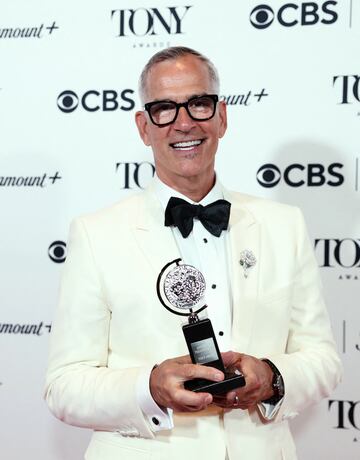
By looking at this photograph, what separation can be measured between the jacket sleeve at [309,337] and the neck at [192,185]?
24 cm

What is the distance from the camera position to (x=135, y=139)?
2.52 metres

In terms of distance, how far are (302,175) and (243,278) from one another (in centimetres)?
85

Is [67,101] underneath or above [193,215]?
above

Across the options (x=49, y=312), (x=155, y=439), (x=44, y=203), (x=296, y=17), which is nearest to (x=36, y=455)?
(x=49, y=312)

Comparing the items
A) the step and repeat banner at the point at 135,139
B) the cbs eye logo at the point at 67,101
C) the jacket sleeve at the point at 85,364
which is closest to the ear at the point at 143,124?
the jacket sleeve at the point at 85,364

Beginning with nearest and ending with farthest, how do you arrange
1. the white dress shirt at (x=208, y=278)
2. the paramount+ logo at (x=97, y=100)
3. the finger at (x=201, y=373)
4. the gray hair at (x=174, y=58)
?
the finger at (x=201, y=373) → the white dress shirt at (x=208, y=278) → the gray hair at (x=174, y=58) → the paramount+ logo at (x=97, y=100)

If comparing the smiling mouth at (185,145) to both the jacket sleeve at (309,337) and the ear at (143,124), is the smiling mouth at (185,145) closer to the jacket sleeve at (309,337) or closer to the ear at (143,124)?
the ear at (143,124)

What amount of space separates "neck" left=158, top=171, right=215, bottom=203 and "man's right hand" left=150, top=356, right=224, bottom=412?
449 mm

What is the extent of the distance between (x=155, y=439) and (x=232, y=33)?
4.63ft

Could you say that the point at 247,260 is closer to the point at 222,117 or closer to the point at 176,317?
the point at 176,317

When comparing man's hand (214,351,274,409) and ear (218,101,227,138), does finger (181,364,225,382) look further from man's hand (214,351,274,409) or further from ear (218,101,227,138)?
ear (218,101,227,138)

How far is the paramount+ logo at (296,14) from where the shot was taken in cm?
238

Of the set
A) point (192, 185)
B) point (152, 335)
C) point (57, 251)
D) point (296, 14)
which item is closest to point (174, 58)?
point (192, 185)

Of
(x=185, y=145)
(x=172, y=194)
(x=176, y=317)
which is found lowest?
(x=176, y=317)
